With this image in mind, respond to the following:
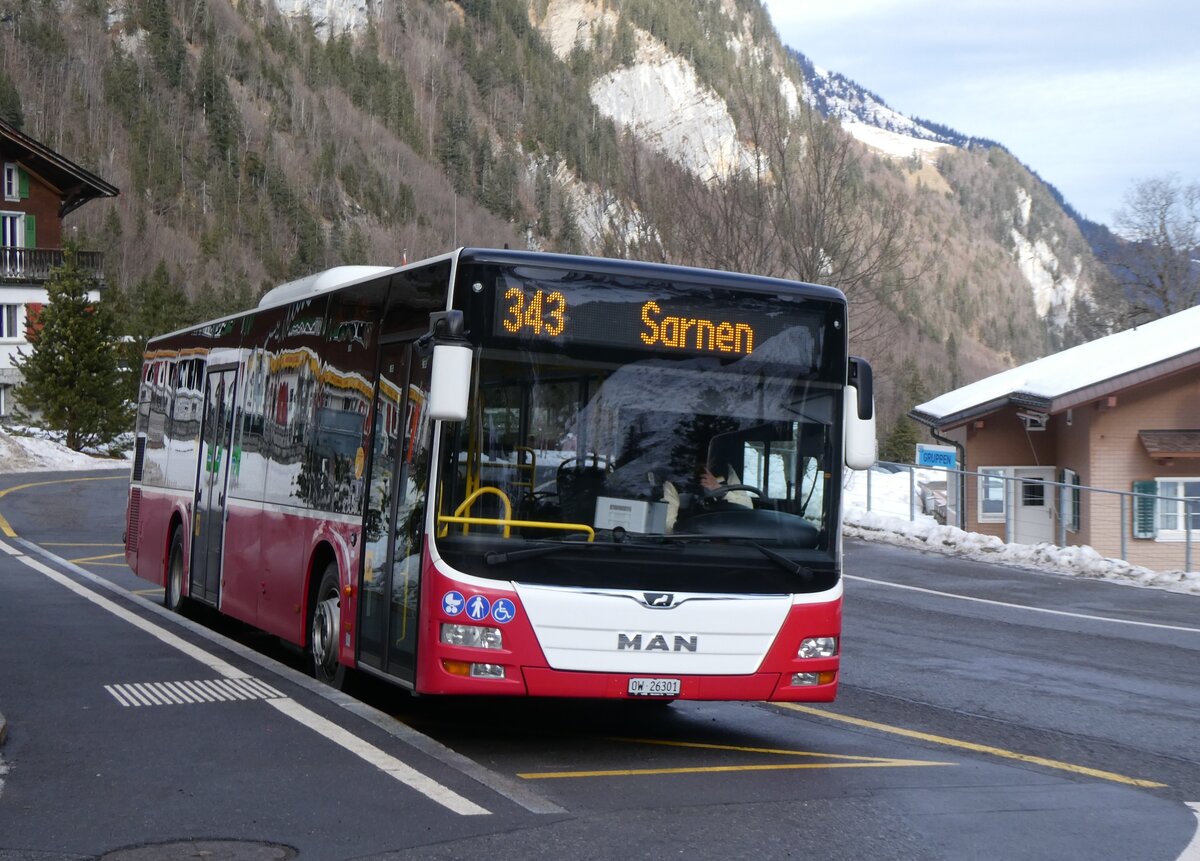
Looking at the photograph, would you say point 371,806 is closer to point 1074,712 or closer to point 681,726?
point 681,726

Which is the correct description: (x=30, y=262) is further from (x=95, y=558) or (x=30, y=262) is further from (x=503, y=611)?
(x=503, y=611)

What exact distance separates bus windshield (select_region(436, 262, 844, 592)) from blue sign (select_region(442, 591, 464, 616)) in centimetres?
14

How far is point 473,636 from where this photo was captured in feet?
25.6

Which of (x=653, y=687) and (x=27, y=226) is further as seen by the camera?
(x=27, y=226)

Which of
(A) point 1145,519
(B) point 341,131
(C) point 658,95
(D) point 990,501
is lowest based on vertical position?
(A) point 1145,519

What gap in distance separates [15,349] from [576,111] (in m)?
130

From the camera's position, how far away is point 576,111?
190 meters

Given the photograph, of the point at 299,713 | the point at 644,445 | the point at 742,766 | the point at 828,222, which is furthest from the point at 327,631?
the point at 828,222

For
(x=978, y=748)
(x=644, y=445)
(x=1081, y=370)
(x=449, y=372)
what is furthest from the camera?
(x=1081, y=370)

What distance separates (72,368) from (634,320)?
48.4 meters

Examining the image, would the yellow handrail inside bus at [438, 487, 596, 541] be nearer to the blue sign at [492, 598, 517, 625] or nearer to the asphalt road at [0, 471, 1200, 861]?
the blue sign at [492, 598, 517, 625]

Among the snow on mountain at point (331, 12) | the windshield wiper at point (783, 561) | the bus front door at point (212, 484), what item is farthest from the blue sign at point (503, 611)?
the snow on mountain at point (331, 12)

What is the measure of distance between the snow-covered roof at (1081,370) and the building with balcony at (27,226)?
131 feet

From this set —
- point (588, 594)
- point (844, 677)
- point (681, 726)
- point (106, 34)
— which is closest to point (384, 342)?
point (588, 594)
